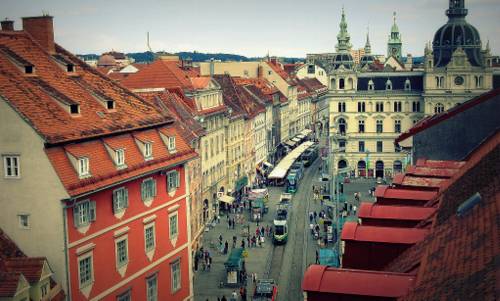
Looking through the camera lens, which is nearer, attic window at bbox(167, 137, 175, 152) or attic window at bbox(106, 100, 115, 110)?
attic window at bbox(106, 100, 115, 110)

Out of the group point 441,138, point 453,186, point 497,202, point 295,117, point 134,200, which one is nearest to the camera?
point 497,202

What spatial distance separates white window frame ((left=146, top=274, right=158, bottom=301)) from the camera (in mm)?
31016

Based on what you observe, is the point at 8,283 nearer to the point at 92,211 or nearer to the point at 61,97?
the point at 92,211

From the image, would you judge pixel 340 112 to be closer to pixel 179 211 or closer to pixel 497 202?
pixel 179 211

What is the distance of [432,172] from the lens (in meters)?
32.6

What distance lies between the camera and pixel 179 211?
113 ft

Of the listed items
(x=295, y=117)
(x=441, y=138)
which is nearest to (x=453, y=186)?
(x=441, y=138)

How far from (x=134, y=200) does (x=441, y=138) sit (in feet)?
75.3

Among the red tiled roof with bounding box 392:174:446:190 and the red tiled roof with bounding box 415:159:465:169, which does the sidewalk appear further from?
the red tiled roof with bounding box 392:174:446:190

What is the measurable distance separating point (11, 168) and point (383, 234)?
1472 cm

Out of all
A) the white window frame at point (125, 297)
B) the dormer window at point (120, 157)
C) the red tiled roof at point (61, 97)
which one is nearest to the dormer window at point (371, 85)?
the red tiled roof at point (61, 97)

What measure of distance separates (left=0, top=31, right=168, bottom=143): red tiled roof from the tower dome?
2841 inches

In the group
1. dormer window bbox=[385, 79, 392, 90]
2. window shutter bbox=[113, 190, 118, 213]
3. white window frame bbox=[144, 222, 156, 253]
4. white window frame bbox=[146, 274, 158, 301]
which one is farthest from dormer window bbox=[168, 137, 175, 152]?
dormer window bbox=[385, 79, 392, 90]

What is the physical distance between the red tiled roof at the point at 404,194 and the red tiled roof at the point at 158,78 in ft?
139
